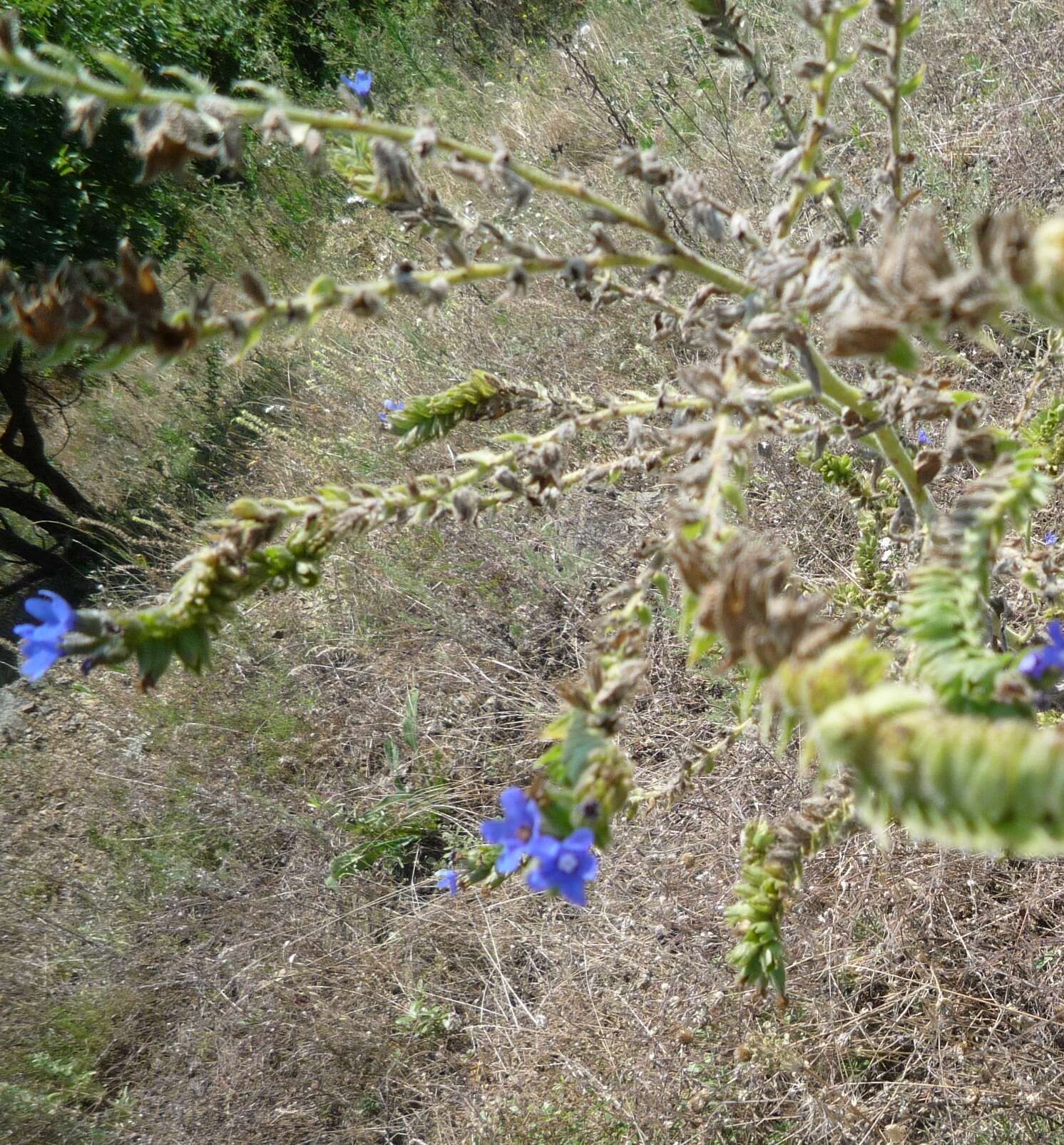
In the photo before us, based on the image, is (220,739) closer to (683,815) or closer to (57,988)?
(57,988)

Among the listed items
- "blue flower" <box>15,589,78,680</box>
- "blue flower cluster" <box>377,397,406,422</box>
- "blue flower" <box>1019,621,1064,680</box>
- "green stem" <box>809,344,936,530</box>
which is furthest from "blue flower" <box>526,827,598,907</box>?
"blue flower cluster" <box>377,397,406,422</box>

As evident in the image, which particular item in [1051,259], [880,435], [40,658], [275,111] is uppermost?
[275,111]

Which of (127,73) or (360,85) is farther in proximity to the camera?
(360,85)

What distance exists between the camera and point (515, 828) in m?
1.12

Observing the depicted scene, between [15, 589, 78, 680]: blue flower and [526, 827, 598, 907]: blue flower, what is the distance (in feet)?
2.19

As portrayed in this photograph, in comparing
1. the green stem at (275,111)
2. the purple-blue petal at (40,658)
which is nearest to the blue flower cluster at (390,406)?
the green stem at (275,111)

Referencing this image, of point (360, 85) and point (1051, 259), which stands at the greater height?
point (360, 85)

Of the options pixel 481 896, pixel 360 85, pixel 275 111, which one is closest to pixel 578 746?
pixel 275 111

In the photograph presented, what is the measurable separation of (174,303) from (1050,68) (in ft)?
23.6

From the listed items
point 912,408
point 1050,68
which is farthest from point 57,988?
point 1050,68

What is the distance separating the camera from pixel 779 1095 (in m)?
2.52

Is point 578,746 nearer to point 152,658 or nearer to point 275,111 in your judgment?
point 152,658

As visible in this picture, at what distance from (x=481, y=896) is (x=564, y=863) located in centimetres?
243

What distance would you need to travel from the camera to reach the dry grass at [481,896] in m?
2.53
